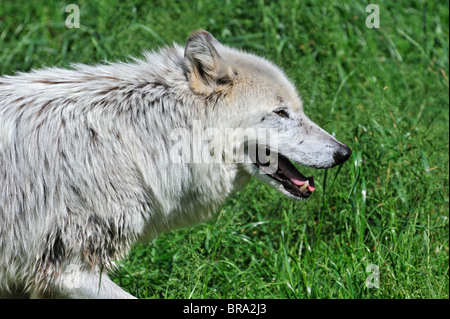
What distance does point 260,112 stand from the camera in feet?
12.3

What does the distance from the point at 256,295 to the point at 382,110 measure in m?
2.04

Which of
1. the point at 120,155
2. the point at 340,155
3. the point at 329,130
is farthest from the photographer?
the point at 329,130

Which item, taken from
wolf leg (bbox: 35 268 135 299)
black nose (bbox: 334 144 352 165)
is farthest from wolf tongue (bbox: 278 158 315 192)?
wolf leg (bbox: 35 268 135 299)

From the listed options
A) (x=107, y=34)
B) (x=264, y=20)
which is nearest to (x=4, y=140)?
(x=107, y=34)

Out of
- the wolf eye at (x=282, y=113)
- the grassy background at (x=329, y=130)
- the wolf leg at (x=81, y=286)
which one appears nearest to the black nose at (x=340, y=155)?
the wolf eye at (x=282, y=113)

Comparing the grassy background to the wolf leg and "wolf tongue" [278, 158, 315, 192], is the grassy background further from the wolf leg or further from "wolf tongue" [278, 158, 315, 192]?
the wolf leg

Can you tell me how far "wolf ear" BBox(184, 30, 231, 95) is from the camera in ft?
11.8

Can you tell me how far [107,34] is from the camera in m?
6.49

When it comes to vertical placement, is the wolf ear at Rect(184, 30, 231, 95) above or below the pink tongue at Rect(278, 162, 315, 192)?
above

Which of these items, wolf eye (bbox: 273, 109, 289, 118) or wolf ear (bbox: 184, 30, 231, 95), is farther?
wolf eye (bbox: 273, 109, 289, 118)

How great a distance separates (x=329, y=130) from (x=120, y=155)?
2370mm

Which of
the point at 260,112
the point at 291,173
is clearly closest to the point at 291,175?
Answer: the point at 291,173

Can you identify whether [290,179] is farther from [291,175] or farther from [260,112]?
[260,112]
